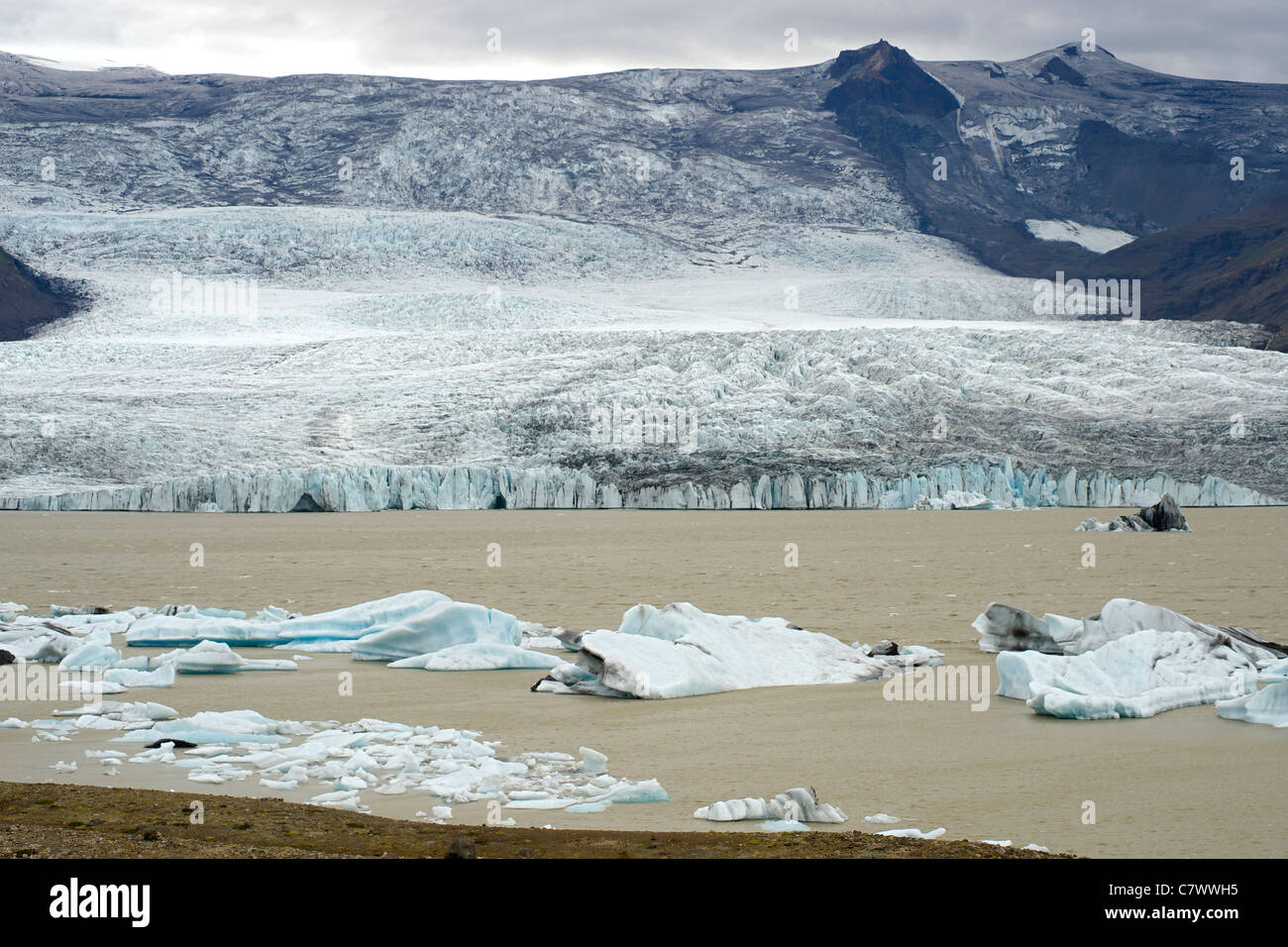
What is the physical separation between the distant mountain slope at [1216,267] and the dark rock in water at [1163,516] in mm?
35352

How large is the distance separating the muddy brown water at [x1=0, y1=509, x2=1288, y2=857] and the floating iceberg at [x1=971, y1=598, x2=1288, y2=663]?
257 millimetres

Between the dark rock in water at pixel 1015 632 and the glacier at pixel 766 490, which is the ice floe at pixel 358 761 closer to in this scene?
the dark rock in water at pixel 1015 632

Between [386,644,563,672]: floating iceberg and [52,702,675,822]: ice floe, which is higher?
[52,702,675,822]: ice floe

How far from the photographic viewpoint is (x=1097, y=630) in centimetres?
916

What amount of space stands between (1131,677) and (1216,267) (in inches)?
2768

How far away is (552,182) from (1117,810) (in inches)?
2924

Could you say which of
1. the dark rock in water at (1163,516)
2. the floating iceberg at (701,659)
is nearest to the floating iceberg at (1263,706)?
the floating iceberg at (701,659)

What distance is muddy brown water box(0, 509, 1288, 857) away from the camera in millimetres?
5148

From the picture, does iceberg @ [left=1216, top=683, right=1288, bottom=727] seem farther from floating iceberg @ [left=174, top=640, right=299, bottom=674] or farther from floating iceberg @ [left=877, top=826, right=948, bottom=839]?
floating iceberg @ [left=174, top=640, right=299, bottom=674]

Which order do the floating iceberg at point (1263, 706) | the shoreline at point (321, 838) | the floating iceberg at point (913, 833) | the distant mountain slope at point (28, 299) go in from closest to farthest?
the shoreline at point (321, 838) < the floating iceberg at point (913, 833) < the floating iceberg at point (1263, 706) < the distant mountain slope at point (28, 299)

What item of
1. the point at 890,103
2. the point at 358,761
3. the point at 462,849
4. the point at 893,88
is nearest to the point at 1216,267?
the point at 890,103

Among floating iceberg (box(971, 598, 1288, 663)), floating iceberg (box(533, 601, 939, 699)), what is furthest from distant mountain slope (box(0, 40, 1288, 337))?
floating iceberg (box(533, 601, 939, 699))

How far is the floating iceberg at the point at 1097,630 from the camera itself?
8570 millimetres

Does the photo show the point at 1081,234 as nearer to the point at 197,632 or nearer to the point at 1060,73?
the point at 1060,73
